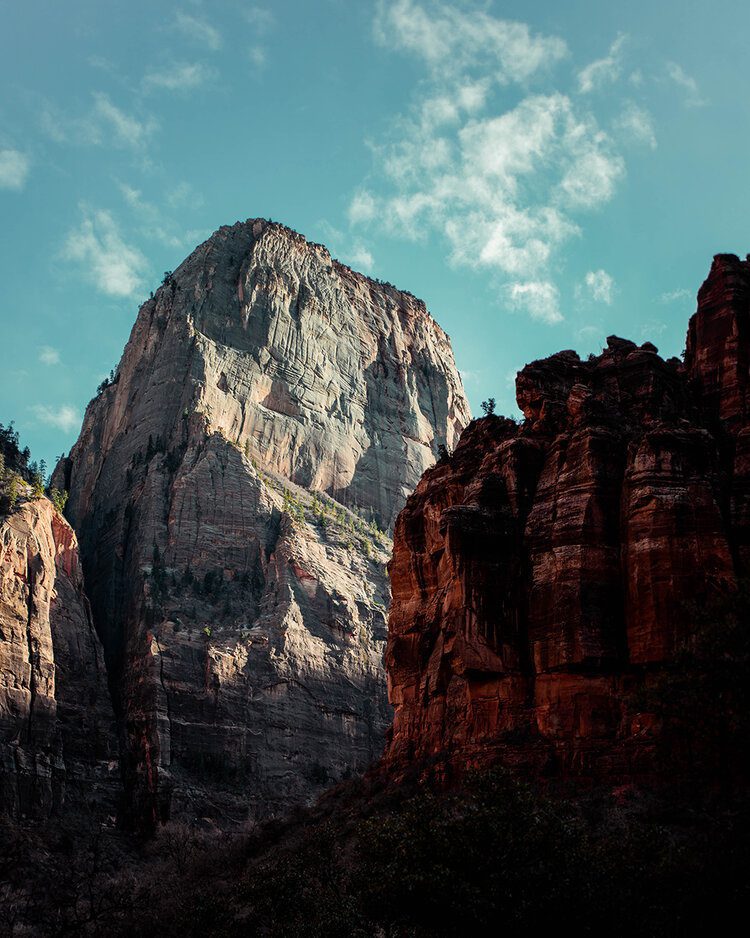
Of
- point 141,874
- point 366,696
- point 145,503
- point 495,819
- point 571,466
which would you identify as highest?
point 145,503

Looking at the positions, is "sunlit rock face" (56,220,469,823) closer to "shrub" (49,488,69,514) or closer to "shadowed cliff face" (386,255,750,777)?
"shrub" (49,488,69,514)

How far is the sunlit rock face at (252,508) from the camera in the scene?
8906 cm

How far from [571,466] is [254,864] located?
2503 centimetres

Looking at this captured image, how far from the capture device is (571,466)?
183 feet

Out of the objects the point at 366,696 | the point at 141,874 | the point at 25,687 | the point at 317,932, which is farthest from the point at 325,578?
the point at 317,932

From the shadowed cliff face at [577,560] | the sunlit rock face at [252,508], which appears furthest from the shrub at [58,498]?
the shadowed cliff face at [577,560]

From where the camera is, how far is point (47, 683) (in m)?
87.4

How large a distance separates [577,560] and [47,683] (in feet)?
164

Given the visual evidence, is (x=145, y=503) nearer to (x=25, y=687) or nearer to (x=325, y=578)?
(x=325, y=578)

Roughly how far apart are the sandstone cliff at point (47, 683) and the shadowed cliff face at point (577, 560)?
1266 inches

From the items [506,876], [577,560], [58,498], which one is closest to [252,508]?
[58,498]

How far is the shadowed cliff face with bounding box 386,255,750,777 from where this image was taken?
4928cm

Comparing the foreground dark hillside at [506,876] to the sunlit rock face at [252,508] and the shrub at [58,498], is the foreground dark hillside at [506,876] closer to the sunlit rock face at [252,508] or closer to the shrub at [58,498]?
the sunlit rock face at [252,508]

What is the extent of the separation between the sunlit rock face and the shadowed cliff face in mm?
30251
